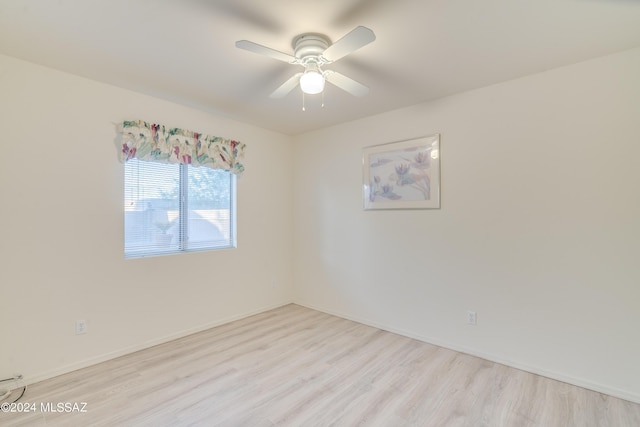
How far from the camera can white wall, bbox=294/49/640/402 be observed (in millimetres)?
2031

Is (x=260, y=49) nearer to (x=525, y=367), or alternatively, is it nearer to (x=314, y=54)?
(x=314, y=54)

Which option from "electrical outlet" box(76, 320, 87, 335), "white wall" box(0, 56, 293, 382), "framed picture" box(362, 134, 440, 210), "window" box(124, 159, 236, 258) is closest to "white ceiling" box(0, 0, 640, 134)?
"white wall" box(0, 56, 293, 382)

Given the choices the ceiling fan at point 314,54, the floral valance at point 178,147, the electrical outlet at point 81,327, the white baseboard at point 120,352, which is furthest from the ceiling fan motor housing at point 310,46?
the white baseboard at point 120,352

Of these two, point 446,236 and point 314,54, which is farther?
point 446,236

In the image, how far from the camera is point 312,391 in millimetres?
2082

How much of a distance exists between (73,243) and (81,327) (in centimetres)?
69

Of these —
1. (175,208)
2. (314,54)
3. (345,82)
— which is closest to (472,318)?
(345,82)

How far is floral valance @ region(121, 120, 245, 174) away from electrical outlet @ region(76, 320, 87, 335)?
1402 millimetres

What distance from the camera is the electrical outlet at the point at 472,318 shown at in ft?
8.60

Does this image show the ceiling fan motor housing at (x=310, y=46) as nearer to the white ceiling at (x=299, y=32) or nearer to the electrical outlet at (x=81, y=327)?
the white ceiling at (x=299, y=32)

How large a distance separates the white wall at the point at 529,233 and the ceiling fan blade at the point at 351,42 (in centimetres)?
156

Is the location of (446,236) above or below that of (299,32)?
below

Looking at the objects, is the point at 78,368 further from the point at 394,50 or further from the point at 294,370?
the point at 394,50

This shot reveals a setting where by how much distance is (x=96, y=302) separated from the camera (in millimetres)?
2469
